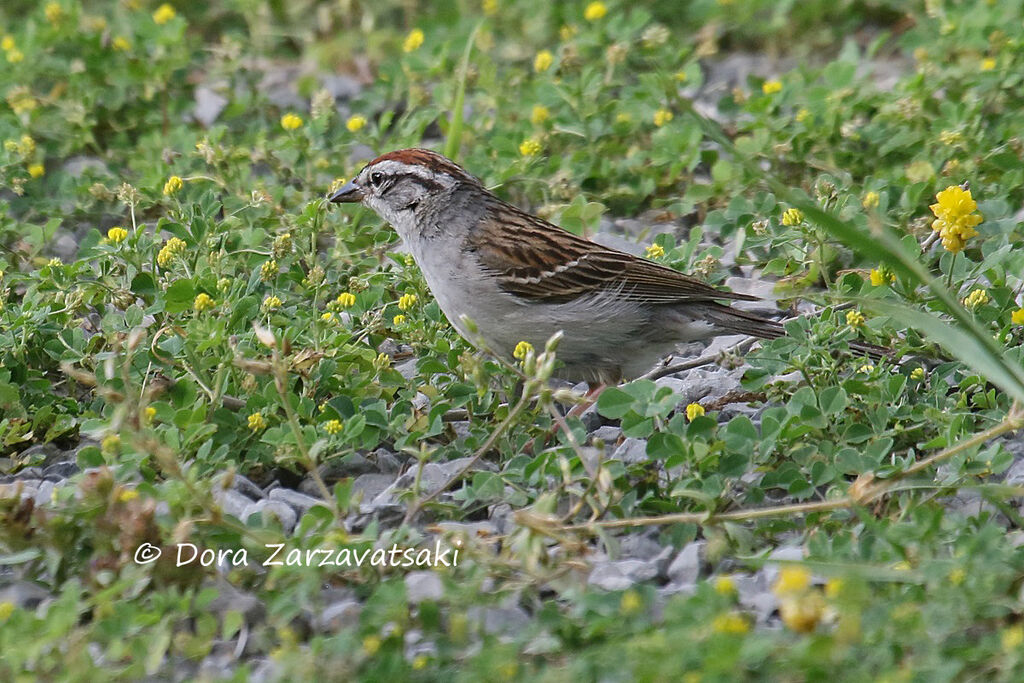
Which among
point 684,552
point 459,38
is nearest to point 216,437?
point 684,552

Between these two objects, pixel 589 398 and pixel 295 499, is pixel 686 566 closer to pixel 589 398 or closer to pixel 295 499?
pixel 295 499

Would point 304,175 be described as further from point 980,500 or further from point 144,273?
point 980,500

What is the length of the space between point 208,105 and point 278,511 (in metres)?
3.58

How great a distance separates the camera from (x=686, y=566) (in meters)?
3.56

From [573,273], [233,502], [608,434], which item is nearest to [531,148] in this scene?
[573,273]

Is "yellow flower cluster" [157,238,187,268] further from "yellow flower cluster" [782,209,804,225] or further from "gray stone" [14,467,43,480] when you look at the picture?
"yellow flower cluster" [782,209,804,225]

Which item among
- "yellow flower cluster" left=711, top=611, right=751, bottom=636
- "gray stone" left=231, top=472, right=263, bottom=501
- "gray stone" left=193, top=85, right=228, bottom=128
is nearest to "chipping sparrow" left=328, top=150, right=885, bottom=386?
"gray stone" left=231, top=472, right=263, bottom=501

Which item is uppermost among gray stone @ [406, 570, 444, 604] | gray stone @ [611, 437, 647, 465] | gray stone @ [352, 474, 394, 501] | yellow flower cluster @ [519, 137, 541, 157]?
yellow flower cluster @ [519, 137, 541, 157]

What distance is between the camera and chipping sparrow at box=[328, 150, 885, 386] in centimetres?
470

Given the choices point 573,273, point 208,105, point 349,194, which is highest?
point 208,105

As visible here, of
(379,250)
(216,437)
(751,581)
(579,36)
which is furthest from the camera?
(579,36)

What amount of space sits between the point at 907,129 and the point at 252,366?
347 centimetres

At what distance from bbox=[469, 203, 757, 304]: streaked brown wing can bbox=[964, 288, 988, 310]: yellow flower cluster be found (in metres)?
0.79

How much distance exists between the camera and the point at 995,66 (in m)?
6.09
